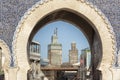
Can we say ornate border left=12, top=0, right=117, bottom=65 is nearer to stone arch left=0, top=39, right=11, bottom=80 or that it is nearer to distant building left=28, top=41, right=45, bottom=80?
stone arch left=0, top=39, right=11, bottom=80

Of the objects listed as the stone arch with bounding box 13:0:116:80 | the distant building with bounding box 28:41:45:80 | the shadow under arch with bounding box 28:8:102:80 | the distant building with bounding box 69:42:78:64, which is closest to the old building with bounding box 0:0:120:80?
the stone arch with bounding box 13:0:116:80

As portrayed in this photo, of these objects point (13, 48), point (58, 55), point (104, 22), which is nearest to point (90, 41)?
point (104, 22)

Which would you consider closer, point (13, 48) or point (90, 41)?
point (13, 48)

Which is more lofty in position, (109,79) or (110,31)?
(110,31)

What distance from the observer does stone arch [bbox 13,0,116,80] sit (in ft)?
32.4

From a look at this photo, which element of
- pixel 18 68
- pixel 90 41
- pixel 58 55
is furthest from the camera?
pixel 58 55

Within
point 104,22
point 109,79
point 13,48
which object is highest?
point 104,22

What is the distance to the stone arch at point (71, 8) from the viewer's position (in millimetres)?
9875

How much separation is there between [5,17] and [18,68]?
136cm

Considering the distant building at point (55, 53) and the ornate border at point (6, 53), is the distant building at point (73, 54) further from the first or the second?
the ornate border at point (6, 53)

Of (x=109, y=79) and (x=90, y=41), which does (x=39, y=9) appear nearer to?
(x=109, y=79)

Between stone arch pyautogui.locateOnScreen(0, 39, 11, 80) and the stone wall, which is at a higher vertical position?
the stone wall

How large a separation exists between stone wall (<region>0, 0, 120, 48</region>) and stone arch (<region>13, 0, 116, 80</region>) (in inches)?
4.5

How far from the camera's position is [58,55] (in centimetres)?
5159
